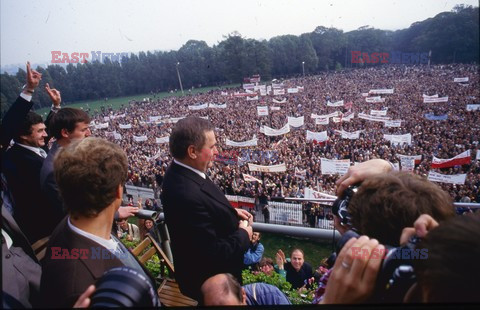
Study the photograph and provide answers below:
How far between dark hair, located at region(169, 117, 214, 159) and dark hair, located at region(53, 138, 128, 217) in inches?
25.6

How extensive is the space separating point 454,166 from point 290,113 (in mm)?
20292

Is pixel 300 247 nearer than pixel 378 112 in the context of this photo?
Yes

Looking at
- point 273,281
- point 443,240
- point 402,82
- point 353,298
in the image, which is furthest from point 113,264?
point 402,82

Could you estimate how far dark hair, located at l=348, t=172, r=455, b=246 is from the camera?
1168mm

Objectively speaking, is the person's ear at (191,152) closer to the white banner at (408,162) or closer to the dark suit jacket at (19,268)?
the dark suit jacket at (19,268)

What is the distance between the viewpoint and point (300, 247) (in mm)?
8828

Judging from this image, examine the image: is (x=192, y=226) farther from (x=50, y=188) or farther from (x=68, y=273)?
(x=50, y=188)

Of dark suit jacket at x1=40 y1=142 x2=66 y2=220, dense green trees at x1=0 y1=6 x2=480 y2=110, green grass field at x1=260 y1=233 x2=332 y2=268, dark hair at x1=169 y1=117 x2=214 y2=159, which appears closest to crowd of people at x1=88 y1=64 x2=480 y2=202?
green grass field at x1=260 y1=233 x2=332 y2=268

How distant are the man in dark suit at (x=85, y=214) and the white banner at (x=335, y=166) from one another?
1102 cm

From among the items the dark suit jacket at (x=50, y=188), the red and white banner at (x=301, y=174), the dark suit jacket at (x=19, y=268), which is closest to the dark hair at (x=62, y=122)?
the dark suit jacket at (x=50, y=188)

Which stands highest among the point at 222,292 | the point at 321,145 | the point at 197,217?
the point at 197,217

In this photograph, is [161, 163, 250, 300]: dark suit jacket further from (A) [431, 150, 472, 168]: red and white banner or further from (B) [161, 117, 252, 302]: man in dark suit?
(A) [431, 150, 472, 168]: red and white banner

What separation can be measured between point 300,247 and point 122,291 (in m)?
8.37

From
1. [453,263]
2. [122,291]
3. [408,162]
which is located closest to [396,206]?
[453,263]
